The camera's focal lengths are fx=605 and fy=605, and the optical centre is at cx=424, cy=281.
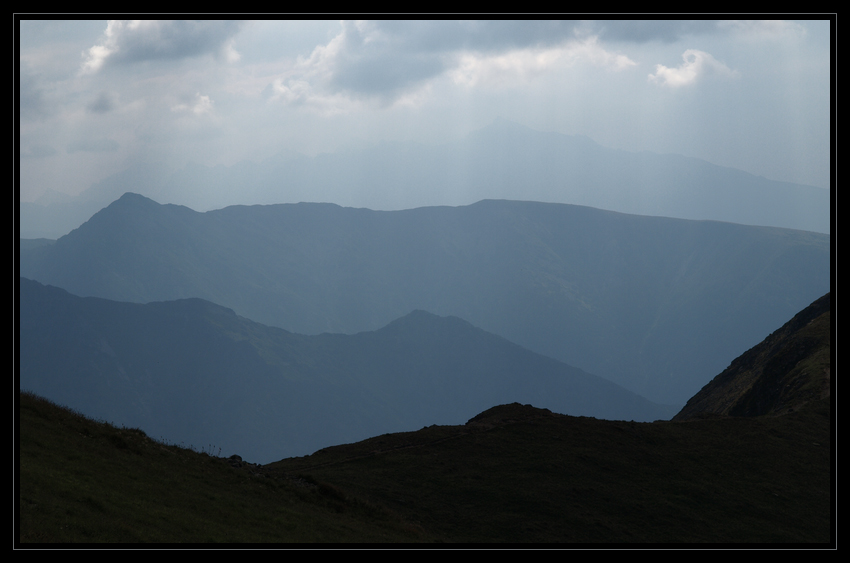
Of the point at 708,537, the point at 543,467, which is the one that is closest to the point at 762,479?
the point at 708,537

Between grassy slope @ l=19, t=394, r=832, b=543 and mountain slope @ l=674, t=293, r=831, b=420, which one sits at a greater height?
mountain slope @ l=674, t=293, r=831, b=420

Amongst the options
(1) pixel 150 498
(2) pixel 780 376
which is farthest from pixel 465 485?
(2) pixel 780 376

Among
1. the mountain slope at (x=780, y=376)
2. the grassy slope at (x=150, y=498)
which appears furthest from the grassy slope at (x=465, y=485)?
the mountain slope at (x=780, y=376)

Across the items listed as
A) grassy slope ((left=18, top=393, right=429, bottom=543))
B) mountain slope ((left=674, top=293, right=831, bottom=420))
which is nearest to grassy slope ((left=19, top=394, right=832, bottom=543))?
grassy slope ((left=18, top=393, right=429, bottom=543))

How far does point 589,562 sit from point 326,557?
23.4 feet

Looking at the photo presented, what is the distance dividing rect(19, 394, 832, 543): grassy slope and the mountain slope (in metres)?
5.73

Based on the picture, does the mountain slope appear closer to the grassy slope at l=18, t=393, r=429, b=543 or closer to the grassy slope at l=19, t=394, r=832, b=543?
the grassy slope at l=19, t=394, r=832, b=543

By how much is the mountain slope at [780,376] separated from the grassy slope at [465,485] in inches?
226

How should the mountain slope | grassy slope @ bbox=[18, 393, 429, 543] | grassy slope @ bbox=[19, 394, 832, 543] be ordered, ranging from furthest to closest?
the mountain slope
grassy slope @ bbox=[19, 394, 832, 543]
grassy slope @ bbox=[18, 393, 429, 543]

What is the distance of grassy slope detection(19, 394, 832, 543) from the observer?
716 inches

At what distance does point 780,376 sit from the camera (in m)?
53.8

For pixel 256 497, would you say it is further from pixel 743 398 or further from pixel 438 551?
pixel 743 398

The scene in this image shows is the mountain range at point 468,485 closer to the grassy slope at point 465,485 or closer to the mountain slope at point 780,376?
the grassy slope at point 465,485

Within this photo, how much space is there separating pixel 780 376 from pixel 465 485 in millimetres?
38152
